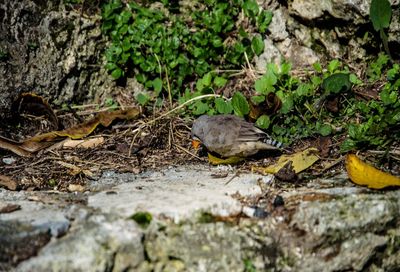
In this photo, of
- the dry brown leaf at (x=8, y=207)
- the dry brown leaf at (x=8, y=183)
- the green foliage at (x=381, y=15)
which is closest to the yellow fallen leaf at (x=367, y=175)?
the green foliage at (x=381, y=15)

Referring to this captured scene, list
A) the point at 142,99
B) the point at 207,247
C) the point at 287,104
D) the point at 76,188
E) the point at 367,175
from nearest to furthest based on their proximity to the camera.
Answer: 1. the point at 207,247
2. the point at 367,175
3. the point at 76,188
4. the point at 287,104
5. the point at 142,99

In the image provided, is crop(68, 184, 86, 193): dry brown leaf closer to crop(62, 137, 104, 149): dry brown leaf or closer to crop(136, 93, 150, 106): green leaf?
crop(62, 137, 104, 149): dry brown leaf

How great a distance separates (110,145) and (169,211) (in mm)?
1063

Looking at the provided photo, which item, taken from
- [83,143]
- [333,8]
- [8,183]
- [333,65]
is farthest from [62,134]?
[333,8]

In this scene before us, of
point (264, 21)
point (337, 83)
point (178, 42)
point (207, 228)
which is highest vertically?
point (264, 21)

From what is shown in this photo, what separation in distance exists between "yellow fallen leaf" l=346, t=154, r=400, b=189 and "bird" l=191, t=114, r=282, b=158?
1.49ft

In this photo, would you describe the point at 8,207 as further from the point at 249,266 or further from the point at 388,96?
the point at 388,96

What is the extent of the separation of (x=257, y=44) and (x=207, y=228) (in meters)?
1.80

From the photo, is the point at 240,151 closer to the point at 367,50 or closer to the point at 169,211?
the point at 169,211

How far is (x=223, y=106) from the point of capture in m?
3.34

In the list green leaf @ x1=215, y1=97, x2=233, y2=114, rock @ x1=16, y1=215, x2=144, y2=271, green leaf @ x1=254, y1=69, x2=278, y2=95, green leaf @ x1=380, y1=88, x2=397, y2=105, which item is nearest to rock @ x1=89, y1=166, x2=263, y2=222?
rock @ x1=16, y1=215, x2=144, y2=271

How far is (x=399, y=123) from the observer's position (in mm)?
2914

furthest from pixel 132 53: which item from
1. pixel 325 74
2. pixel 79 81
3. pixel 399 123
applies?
pixel 399 123

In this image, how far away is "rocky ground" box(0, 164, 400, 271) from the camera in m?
2.08
